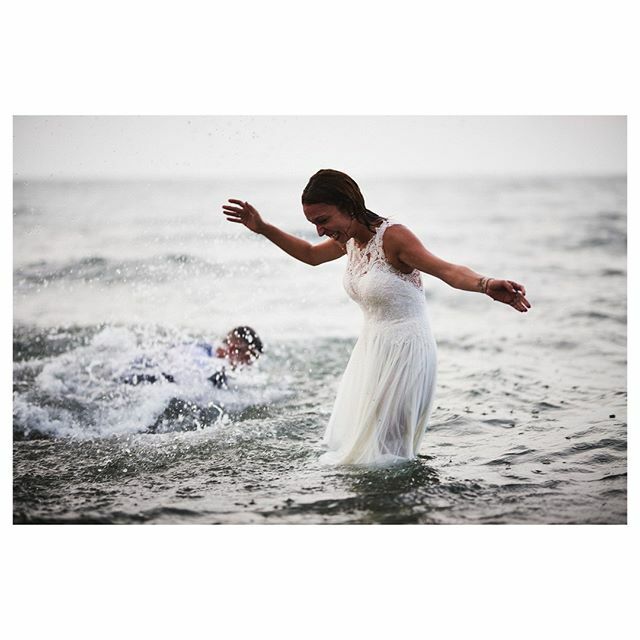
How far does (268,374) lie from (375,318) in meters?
2.26

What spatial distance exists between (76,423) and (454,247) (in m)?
7.99

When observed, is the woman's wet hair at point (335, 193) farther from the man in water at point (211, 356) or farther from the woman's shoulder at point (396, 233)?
the man in water at point (211, 356)

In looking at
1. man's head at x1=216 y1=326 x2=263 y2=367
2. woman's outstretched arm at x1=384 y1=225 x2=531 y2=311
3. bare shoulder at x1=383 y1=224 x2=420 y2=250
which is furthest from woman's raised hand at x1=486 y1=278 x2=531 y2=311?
man's head at x1=216 y1=326 x2=263 y2=367

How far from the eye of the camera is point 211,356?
5.60 meters

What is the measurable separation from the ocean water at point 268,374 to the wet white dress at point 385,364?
14 centimetres

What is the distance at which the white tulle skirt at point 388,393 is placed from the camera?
3.70 meters

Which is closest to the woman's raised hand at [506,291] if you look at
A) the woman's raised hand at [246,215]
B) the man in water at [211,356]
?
the woman's raised hand at [246,215]

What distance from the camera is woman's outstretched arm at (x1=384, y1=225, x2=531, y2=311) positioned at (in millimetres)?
3012

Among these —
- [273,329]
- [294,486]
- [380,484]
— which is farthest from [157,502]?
[273,329]

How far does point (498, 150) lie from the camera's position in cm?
731

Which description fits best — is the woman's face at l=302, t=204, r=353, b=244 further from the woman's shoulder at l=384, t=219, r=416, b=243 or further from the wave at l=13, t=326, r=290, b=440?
the wave at l=13, t=326, r=290, b=440

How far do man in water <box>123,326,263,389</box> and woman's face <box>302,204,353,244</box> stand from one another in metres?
2.05

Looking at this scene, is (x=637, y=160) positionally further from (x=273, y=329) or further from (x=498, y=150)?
(x=273, y=329)

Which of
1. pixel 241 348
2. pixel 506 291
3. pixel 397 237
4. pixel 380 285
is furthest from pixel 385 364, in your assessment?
pixel 241 348
